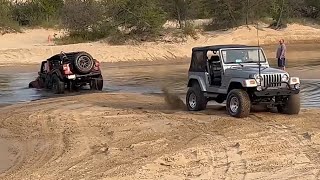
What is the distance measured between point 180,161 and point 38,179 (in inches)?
82.1

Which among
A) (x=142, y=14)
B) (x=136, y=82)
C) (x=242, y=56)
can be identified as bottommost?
(x=136, y=82)

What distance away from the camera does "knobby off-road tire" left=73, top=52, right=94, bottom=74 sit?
22.0m

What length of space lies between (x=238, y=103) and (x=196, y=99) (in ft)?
6.34

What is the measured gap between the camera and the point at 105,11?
46375 millimetres

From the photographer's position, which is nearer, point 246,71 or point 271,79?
point 271,79

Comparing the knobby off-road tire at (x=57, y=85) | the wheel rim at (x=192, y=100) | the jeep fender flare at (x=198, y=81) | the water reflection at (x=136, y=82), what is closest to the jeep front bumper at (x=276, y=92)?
the jeep fender flare at (x=198, y=81)

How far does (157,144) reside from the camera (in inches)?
435

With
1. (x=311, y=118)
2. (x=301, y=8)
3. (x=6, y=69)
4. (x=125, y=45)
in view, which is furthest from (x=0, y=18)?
(x=311, y=118)

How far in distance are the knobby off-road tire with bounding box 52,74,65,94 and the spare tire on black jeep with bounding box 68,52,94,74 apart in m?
0.77

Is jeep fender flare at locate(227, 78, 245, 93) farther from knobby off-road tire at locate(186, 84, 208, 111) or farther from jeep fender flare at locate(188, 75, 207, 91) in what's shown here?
knobby off-road tire at locate(186, 84, 208, 111)

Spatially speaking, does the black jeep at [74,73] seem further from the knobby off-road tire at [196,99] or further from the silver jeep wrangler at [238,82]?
the knobby off-road tire at [196,99]

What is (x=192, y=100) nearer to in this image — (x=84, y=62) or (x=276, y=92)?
(x=276, y=92)

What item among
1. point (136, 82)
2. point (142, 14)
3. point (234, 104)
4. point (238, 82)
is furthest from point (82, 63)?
point (142, 14)

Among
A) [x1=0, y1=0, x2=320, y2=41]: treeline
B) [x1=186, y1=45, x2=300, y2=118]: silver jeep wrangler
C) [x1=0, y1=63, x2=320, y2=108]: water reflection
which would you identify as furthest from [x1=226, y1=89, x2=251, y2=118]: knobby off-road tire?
[x1=0, y1=0, x2=320, y2=41]: treeline
